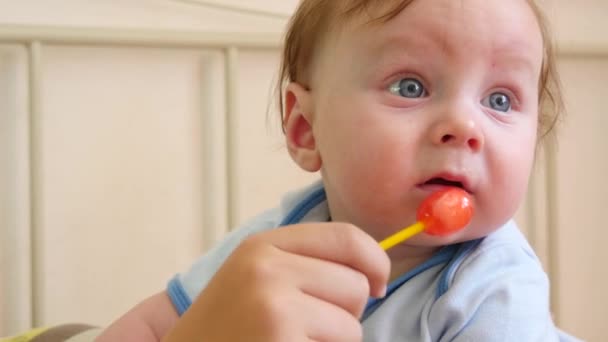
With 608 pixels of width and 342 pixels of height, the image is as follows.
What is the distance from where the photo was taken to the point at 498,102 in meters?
0.65

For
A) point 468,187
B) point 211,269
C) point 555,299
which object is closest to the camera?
point 468,187

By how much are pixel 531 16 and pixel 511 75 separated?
6 cm

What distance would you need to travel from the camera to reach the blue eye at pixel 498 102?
0.65m

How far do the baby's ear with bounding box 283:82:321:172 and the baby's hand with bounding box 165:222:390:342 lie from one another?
0.80ft

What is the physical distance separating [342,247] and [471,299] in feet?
0.55

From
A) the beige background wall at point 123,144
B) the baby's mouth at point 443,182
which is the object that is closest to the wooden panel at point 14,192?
the beige background wall at point 123,144

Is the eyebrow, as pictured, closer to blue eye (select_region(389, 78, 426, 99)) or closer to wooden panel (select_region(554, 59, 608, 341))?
blue eye (select_region(389, 78, 426, 99))

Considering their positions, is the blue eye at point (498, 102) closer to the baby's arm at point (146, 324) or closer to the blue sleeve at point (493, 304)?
the blue sleeve at point (493, 304)

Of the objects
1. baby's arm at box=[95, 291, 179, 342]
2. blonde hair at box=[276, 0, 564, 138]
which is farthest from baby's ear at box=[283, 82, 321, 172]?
baby's arm at box=[95, 291, 179, 342]

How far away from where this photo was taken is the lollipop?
565 millimetres

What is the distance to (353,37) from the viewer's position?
0.67 meters

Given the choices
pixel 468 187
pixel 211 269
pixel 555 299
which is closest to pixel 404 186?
pixel 468 187

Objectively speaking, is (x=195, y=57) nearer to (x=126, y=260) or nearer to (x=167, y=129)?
(x=167, y=129)

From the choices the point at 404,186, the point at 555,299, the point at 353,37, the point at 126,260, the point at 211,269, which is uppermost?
the point at 353,37
